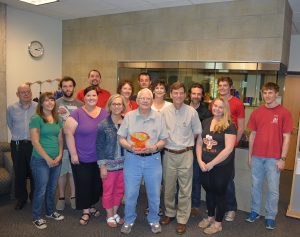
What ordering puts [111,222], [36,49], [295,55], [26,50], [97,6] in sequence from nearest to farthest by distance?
1. [111,222]
2. [97,6]
3. [26,50]
4. [36,49]
5. [295,55]

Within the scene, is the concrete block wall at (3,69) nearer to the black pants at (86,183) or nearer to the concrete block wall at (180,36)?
the concrete block wall at (180,36)

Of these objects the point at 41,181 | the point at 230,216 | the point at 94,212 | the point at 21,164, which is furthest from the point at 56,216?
the point at 230,216

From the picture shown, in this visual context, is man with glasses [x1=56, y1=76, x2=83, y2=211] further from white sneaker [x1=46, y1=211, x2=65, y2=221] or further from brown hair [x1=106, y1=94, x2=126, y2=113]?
brown hair [x1=106, y1=94, x2=126, y2=113]

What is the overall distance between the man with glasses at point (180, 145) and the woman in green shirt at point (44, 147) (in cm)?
112

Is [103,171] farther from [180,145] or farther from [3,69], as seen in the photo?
[3,69]

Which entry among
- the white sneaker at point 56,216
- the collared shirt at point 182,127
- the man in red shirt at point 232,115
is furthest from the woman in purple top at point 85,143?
the man in red shirt at point 232,115

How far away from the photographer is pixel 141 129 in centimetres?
271

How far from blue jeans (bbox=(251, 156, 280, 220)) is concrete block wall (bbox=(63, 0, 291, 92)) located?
149 centimetres

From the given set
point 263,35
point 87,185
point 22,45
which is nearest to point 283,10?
point 263,35

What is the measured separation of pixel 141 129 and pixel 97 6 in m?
2.85

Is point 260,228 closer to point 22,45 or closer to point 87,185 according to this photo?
point 87,185

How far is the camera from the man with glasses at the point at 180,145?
2842mm

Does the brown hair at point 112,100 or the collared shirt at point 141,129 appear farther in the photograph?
the brown hair at point 112,100

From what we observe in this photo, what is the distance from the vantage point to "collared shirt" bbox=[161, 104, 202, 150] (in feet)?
9.30
